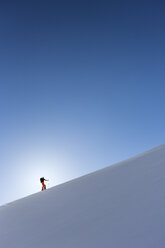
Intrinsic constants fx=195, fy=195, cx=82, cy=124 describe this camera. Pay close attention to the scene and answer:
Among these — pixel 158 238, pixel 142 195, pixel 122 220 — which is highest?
pixel 142 195

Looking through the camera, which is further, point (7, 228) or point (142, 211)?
point (7, 228)

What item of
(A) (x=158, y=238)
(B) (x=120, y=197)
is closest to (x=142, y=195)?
(B) (x=120, y=197)

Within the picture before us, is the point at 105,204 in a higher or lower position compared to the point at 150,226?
higher

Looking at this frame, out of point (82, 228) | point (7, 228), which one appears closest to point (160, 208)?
point (82, 228)

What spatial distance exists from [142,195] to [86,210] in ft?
1.52

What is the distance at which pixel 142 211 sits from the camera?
3.60 feet

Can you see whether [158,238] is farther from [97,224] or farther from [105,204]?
[105,204]

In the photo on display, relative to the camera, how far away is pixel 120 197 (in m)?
1.53

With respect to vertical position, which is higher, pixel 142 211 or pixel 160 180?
pixel 160 180

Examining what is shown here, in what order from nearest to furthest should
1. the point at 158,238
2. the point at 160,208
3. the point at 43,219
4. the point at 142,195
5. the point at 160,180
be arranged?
the point at 158,238
the point at 160,208
the point at 142,195
the point at 160,180
the point at 43,219

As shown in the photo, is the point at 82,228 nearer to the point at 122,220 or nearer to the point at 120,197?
the point at 122,220

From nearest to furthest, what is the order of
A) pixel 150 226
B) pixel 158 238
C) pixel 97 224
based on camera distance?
pixel 158 238 < pixel 150 226 < pixel 97 224

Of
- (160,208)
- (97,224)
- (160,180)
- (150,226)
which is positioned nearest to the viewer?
(150,226)

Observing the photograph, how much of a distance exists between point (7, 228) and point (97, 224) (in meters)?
1.00
